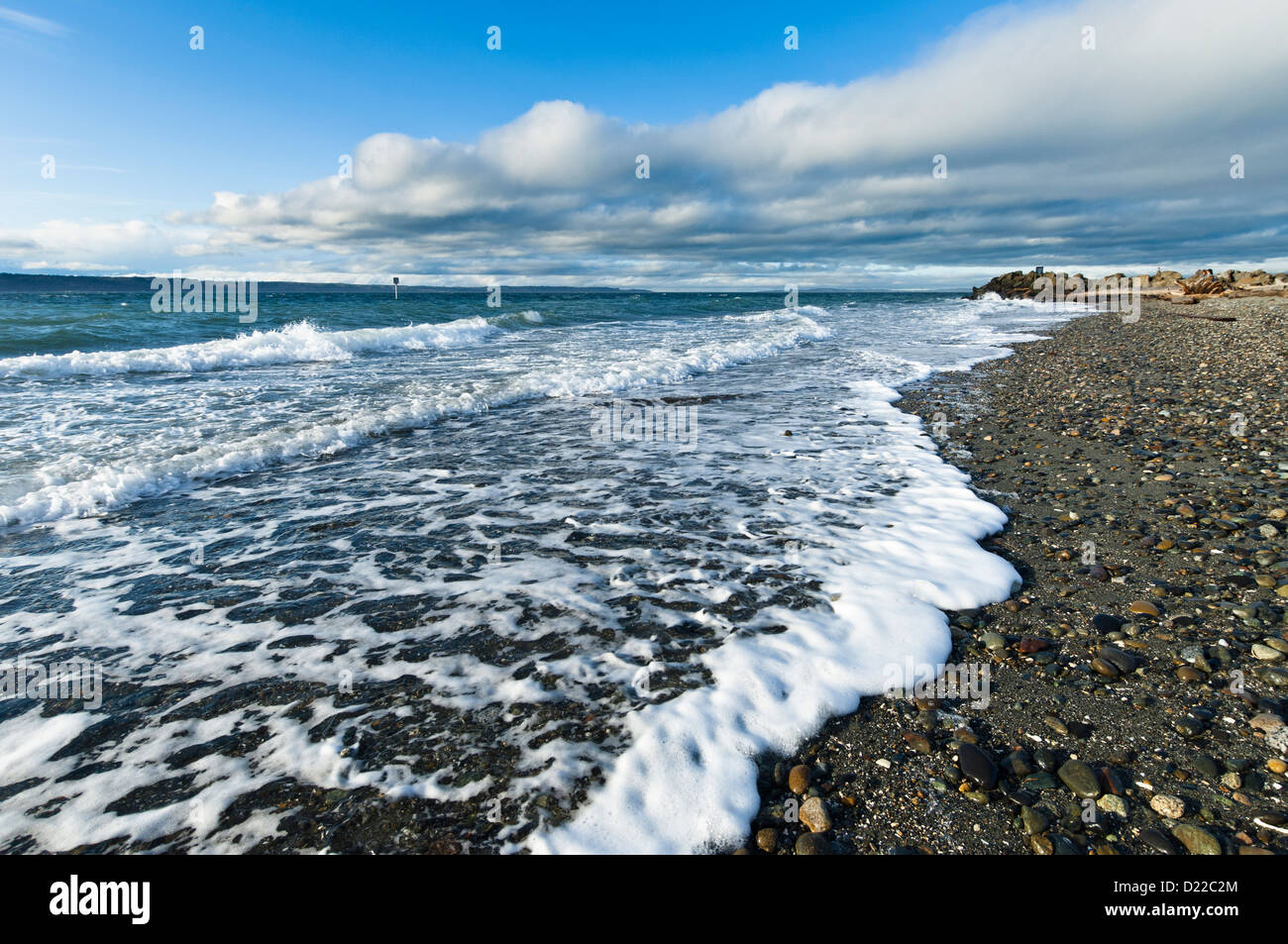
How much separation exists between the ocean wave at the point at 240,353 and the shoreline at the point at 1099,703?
67.8 ft

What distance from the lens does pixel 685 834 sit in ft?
8.55

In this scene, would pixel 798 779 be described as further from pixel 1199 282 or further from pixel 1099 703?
pixel 1199 282

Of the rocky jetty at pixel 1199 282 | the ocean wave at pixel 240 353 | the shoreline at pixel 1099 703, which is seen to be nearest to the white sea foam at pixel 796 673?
the shoreline at pixel 1099 703

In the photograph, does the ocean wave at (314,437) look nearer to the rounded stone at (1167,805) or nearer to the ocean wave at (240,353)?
the ocean wave at (240,353)

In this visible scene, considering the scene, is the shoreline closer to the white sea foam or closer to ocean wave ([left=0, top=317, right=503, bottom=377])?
the white sea foam

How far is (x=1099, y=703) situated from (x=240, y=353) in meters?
23.0

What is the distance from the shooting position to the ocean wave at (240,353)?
1609 centimetres

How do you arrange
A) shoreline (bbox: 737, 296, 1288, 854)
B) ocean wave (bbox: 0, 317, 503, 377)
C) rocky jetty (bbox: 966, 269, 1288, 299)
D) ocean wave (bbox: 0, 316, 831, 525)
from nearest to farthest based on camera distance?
1. shoreline (bbox: 737, 296, 1288, 854)
2. ocean wave (bbox: 0, 316, 831, 525)
3. ocean wave (bbox: 0, 317, 503, 377)
4. rocky jetty (bbox: 966, 269, 1288, 299)

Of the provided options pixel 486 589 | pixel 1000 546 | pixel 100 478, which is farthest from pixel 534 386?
pixel 1000 546

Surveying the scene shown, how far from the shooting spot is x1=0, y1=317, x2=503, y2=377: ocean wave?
1609 centimetres

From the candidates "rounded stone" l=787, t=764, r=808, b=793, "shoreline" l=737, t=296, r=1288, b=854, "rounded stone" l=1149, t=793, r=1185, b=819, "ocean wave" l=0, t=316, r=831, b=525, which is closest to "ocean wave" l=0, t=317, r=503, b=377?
"ocean wave" l=0, t=316, r=831, b=525

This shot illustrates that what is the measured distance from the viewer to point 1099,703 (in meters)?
3.29

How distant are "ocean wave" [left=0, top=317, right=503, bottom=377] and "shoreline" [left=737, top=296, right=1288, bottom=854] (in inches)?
813
